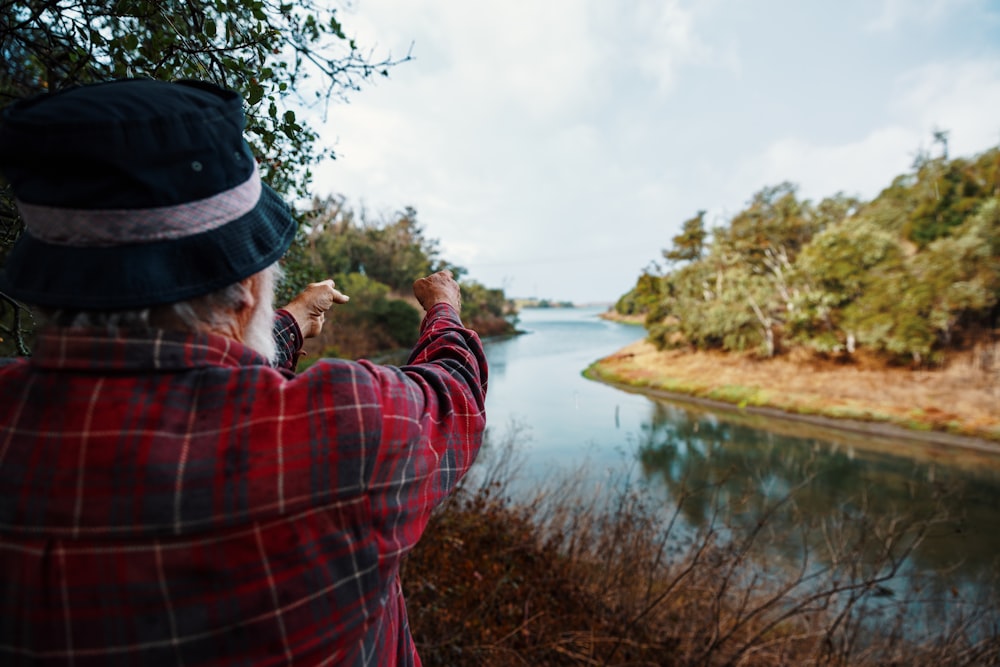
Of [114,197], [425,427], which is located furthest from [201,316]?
[425,427]

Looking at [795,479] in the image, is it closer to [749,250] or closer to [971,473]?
[971,473]

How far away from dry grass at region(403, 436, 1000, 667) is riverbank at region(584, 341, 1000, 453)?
39.1 feet

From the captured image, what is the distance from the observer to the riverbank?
15.5 m

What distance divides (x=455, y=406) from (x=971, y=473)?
18.1m

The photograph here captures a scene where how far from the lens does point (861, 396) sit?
18.3m

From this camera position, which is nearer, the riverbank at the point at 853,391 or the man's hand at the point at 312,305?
the man's hand at the point at 312,305

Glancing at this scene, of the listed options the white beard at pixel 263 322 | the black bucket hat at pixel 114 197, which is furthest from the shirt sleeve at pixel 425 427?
the black bucket hat at pixel 114 197

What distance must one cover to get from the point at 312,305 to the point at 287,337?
137mm

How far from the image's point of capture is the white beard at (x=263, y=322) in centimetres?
83

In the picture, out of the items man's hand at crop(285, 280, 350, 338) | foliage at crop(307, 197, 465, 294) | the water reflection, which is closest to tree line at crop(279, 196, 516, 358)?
foliage at crop(307, 197, 465, 294)

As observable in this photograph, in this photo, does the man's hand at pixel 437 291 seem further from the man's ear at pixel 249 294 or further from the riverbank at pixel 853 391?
the riverbank at pixel 853 391

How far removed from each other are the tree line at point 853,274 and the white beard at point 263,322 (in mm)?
22604

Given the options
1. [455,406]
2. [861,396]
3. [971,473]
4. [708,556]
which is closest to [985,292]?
[861,396]

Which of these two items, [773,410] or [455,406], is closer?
[455,406]
